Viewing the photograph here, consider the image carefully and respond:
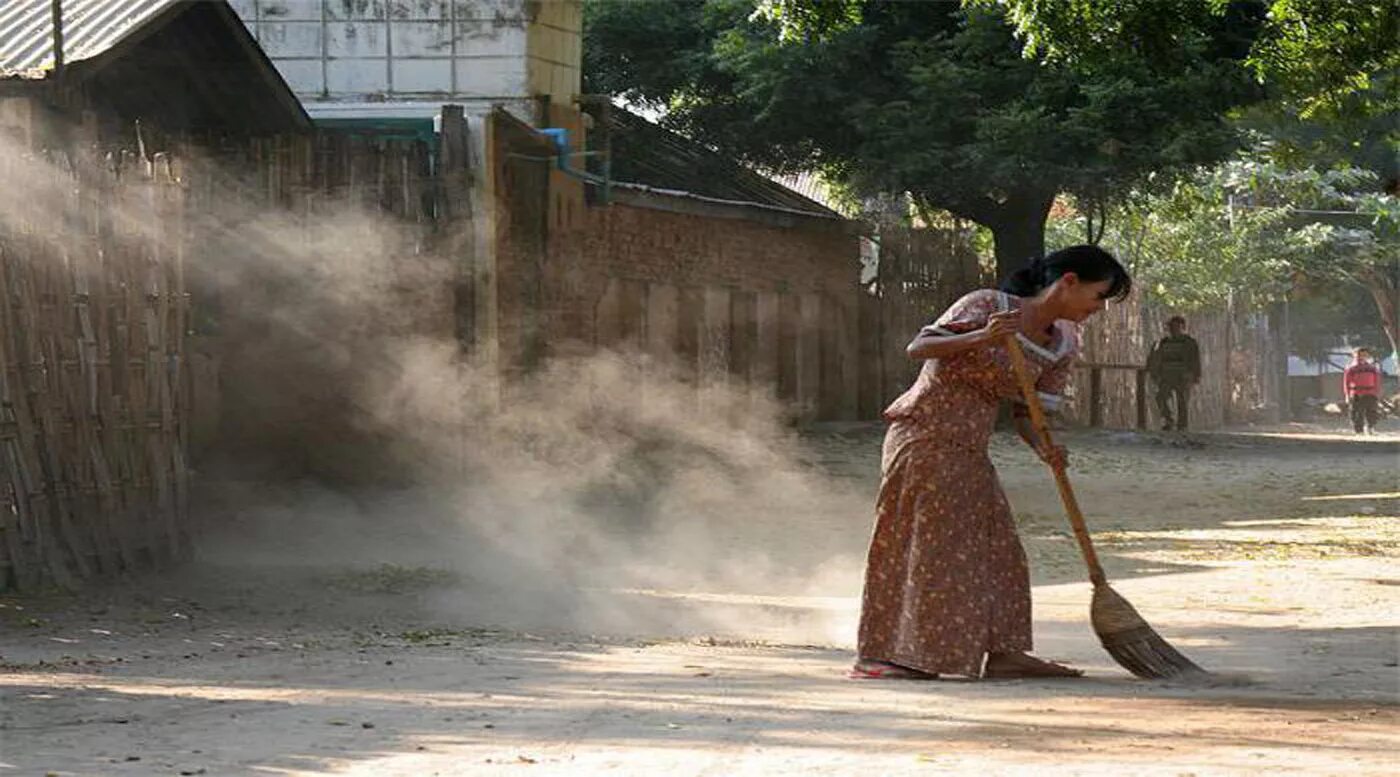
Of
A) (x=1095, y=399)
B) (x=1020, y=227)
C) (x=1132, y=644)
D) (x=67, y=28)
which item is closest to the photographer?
(x=1132, y=644)

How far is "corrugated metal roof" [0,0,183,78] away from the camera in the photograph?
13391 mm

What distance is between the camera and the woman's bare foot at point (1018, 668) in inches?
310

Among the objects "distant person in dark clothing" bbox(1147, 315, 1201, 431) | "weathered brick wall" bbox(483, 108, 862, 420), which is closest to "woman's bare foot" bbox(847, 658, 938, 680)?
"weathered brick wall" bbox(483, 108, 862, 420)

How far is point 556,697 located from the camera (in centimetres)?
716

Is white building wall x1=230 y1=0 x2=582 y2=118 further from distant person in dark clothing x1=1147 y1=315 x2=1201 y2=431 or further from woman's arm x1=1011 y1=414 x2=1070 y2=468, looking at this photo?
woman's arm x1=1011 y1=414 x2=1070 y2=468

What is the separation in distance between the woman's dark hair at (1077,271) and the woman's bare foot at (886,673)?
1374mm

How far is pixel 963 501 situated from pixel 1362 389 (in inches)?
1149

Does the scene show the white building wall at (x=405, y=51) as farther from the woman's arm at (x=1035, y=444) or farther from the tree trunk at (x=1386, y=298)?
the tree trunk at (x=1386, y=298)

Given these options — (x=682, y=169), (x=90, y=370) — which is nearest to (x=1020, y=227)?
(x=682, y=169)

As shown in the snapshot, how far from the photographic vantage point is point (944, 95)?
23.5 m

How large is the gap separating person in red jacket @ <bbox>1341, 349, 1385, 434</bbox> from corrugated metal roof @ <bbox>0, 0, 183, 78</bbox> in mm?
24506

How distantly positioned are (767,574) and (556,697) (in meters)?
5.32

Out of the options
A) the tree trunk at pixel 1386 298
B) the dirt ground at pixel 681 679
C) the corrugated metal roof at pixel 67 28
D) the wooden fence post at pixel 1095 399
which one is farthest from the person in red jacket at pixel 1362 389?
the corrugated metal roof at pixel 67 28

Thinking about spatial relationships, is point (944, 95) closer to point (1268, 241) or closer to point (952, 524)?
point (952, 524)
